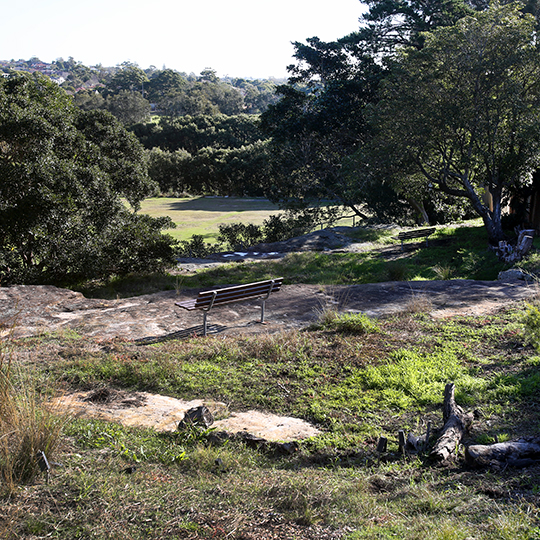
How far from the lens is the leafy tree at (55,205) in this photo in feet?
36.0

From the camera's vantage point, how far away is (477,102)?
14547 mm

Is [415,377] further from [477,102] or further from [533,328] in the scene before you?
[477,102]

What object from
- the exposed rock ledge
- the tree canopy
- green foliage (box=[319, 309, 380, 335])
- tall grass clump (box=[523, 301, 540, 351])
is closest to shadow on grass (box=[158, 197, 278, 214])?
the tree canopy

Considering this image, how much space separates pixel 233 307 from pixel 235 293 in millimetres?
1402

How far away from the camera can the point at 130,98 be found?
7681cm

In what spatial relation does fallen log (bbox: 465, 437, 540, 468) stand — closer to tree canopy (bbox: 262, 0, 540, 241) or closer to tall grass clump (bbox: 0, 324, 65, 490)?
tall grass clump (bbox: 0, 324, 65, 490)

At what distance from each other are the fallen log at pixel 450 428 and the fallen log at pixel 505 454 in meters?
0.17

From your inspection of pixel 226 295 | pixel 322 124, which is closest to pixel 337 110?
pixel 322 124

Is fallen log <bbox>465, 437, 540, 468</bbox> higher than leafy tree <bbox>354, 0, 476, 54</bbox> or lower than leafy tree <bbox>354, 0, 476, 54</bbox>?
lower

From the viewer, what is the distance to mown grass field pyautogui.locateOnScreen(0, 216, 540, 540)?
9.28 feet

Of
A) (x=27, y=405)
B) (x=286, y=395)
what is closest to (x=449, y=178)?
(x=286, y=395)

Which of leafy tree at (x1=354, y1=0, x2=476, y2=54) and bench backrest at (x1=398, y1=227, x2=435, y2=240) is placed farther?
leafy tree at (x1=354, y1=0, x2=476, y2=54)

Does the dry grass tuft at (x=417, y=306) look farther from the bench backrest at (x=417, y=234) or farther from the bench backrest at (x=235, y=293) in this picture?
the bench backrest at (x=417, y=234)

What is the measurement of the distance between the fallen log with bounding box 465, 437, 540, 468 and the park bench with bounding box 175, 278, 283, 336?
4690 mm
